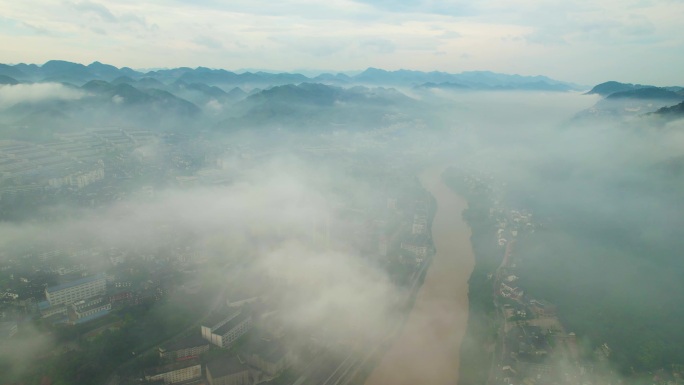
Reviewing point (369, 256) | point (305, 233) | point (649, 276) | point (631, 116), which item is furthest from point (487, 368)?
point (631, 116)

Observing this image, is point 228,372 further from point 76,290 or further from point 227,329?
point 76,290

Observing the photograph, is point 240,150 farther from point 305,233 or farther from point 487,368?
point 487,368

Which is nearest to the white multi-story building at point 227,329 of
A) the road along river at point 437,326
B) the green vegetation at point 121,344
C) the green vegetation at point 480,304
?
the green vegetation at point 121,344

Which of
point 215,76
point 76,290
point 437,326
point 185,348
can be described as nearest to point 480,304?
point 437,326

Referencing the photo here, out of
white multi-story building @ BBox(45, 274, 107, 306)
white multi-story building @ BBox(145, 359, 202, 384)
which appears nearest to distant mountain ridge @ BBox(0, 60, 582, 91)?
white multi-story building @ BBox(45, 274, 107, 306)

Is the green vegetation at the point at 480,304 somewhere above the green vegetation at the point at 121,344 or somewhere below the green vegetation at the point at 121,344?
below

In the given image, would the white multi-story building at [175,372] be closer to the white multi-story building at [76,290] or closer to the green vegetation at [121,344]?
the green vegetation at [121,344]

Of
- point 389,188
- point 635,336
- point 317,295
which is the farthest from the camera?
point 389,188
